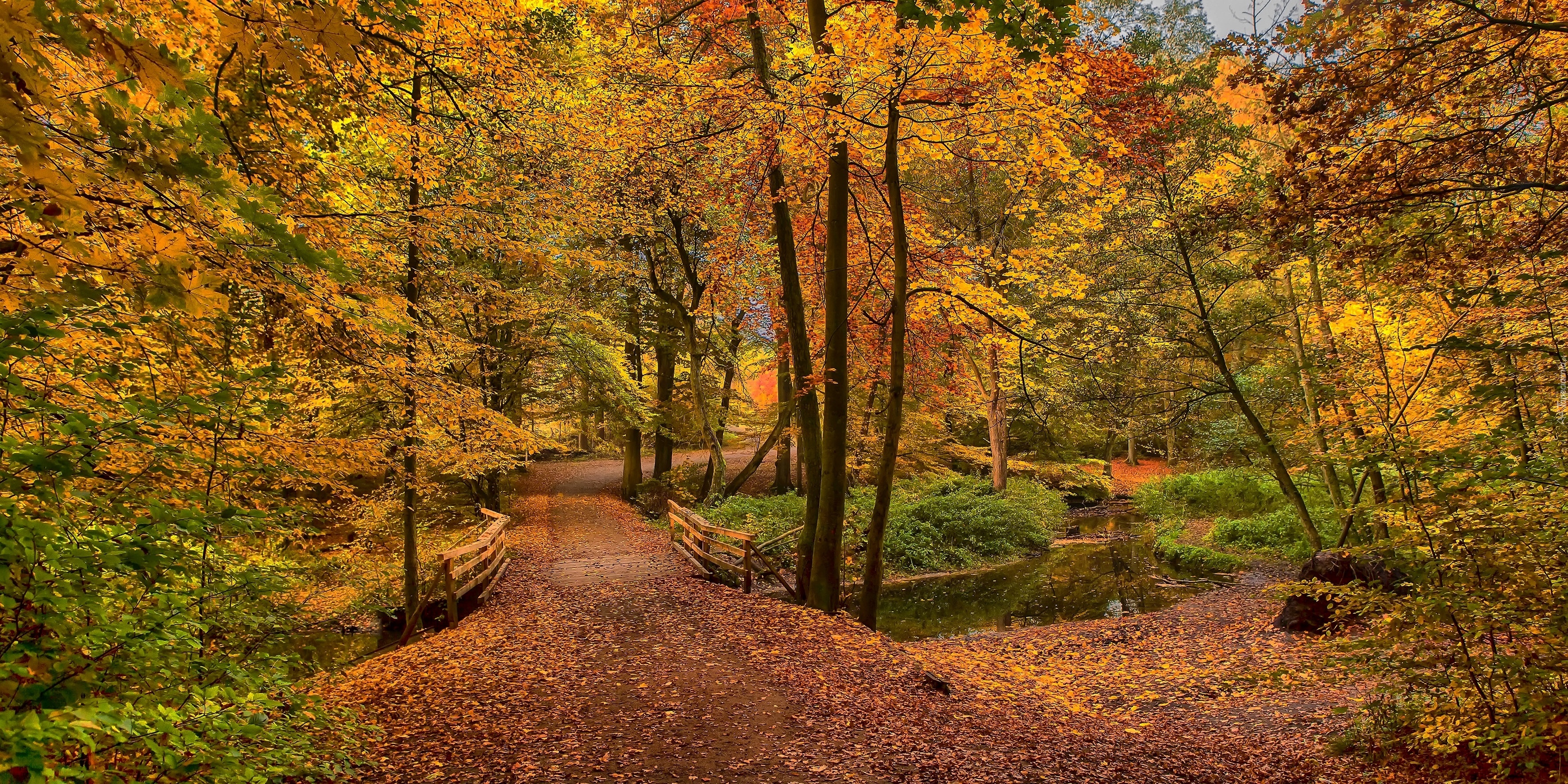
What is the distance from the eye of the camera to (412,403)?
851 cm

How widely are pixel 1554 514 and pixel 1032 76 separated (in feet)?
18.0

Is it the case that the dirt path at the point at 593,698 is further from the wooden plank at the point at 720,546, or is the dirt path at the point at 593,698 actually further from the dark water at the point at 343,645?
the dark water at the point at 343,645

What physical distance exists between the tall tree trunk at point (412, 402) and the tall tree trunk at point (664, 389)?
9414mm

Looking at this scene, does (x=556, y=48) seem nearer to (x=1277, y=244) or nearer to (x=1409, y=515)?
(x=1277, y=244)

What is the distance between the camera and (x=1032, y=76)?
7355 mm

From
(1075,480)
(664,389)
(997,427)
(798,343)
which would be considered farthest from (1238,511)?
(664,389)

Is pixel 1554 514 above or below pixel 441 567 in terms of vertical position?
above

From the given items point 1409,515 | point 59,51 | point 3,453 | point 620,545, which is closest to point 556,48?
point 620,545

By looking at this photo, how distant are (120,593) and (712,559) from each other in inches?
353

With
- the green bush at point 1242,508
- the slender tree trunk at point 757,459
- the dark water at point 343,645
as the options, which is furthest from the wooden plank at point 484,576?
the green bush at point 1242,508

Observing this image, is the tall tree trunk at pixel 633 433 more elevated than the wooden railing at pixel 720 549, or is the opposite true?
the tall tree trunk at pixel 633 433

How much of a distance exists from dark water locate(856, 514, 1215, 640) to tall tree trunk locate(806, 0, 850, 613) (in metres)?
3.08

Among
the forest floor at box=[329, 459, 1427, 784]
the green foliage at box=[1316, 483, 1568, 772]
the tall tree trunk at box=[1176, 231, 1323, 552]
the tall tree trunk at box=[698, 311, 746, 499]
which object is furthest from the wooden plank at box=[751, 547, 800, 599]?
the tall tree trunk at box=[698, 311, 746, 499]

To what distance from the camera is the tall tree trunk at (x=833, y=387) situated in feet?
29.8
